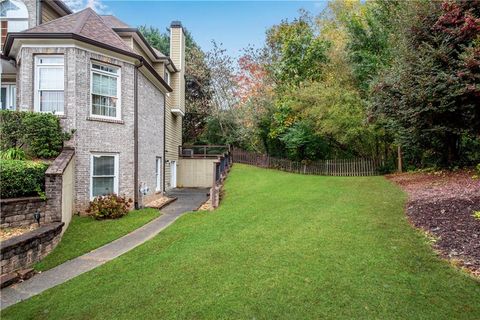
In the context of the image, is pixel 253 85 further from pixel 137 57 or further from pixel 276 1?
pixel 137 57

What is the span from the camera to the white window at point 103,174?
10445 millimetres

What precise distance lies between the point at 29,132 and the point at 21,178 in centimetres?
224

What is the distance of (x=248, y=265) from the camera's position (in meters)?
5.31

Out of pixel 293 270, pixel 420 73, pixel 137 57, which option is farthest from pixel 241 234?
pixel 420 73

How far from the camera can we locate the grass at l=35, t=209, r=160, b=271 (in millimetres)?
6703

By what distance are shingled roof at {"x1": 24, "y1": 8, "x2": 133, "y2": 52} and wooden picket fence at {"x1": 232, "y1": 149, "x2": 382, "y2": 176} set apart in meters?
14.3

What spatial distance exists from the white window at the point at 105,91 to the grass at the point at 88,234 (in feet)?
12.3

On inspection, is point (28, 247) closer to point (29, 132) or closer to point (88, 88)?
point (29, 132)

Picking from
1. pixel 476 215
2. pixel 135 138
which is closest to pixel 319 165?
pixel 135 138

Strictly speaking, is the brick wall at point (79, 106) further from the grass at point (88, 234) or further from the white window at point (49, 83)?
the grass at point (88, 234)

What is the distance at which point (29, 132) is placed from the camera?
9.30m

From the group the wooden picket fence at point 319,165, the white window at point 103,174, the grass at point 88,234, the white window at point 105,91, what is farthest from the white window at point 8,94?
the wooden picket fence at point 319,165

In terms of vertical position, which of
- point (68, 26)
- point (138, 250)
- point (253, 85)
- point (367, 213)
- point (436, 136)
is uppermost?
point (253, 85)

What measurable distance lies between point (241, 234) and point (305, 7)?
23.8 m
